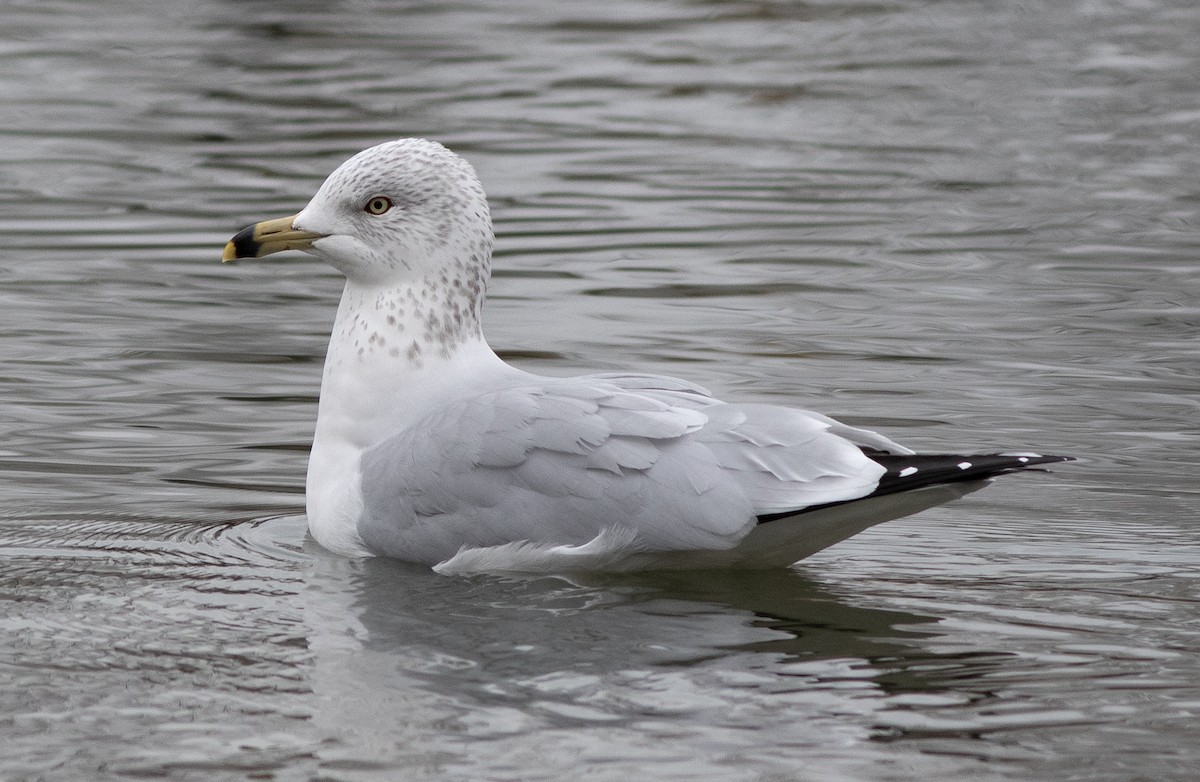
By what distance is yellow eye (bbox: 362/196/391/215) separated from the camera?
6.56m

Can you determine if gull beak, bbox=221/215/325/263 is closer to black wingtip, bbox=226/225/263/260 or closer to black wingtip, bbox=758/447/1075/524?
black wingtip, bbox=226/225/263/260

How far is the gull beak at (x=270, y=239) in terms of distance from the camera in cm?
657

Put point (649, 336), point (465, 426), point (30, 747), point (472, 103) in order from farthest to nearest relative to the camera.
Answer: point (472, 103) → point (649, 336) → point (465, 426) → point (30, 747)

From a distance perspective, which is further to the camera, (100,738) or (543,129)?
(543,129)

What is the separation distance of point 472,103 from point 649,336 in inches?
292

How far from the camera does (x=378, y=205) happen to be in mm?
6570

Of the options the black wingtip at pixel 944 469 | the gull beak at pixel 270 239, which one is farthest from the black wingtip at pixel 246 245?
the black wingtip at pixel 944 469

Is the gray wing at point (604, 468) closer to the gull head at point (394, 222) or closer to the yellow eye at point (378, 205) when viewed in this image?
the gull head at point (394, 222)

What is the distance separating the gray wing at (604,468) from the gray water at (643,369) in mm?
218

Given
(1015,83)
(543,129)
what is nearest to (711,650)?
(543,129)

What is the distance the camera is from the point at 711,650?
550 centimetres

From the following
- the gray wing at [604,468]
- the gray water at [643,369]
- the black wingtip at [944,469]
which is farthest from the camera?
the gray wing at [604,468]

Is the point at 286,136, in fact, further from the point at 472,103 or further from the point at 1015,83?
the point at 1015,83

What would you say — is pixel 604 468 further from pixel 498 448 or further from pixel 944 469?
pixel 944 469
